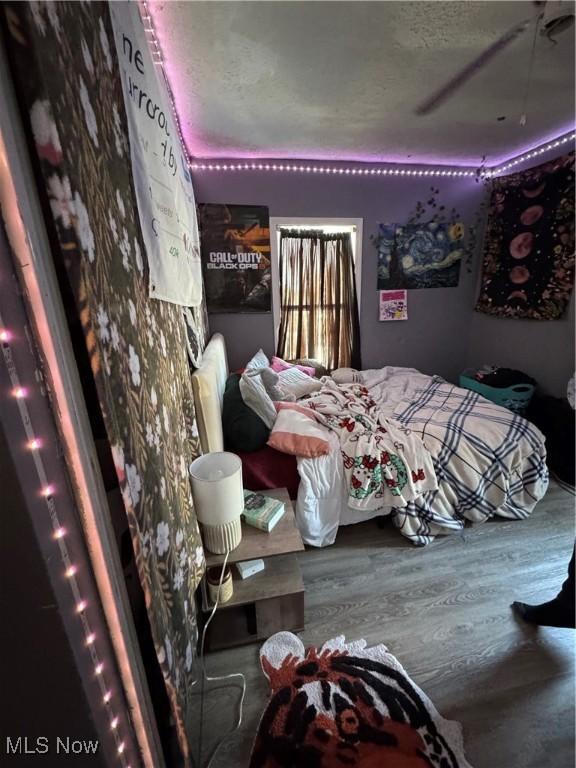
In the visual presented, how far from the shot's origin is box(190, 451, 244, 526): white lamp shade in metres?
1.13

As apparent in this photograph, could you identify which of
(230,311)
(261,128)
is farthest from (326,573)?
(261,128)

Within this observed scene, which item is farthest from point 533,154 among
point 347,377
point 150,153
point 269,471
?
point 269,471

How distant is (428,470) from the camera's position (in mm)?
1854

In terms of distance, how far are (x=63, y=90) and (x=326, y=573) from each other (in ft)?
6.57

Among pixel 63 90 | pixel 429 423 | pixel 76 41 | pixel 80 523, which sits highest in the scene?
pixel 76 41

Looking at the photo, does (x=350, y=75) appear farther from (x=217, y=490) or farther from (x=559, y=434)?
(x=559, y=434)

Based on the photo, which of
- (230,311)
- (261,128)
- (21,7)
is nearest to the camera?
(21,7)

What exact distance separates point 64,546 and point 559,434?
3.29 metres

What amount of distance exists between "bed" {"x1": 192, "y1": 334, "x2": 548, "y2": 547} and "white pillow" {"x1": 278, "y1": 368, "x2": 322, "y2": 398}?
1.43ft

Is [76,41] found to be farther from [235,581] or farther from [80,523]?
[235,581]

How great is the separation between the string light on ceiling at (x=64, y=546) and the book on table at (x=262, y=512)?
28.9 inches

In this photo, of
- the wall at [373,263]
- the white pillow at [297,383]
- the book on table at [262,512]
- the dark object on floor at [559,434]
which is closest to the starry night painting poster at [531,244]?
the wall at [373,263]

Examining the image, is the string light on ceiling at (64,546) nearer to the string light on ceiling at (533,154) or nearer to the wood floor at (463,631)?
the wood floor at (463,631)

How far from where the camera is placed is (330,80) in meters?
1.68
